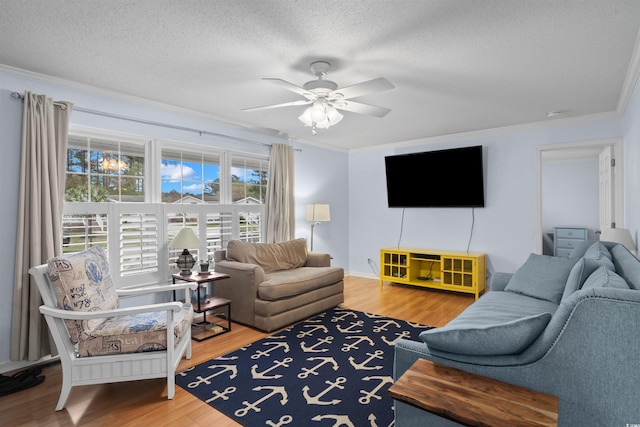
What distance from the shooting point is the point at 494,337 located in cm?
135

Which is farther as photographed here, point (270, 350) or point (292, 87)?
point (270, 350)

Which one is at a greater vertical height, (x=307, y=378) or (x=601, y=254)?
(x=601, y=254)

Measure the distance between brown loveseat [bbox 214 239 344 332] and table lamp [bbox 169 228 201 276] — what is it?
40cm

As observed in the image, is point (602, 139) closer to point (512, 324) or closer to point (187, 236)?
point (512, 324)

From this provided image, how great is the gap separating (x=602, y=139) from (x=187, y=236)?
16.5 ft

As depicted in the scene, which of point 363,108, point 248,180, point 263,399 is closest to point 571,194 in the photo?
point 363,108

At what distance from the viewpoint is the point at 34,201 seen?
279cm

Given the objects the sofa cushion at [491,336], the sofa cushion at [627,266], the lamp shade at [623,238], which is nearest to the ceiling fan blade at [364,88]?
the sofa cushion at [491,336]

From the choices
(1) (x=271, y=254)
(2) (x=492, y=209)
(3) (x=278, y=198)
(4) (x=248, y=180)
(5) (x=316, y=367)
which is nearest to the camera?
(5) (x=316, y=367)

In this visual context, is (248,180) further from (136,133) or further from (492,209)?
(492,209)

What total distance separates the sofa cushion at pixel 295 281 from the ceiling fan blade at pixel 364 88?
6.45 feet

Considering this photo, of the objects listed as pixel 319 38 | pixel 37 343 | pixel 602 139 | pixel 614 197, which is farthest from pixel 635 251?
pixel 37 343

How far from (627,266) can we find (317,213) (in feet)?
12.5

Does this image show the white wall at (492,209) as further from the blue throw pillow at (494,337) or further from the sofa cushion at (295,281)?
the blue throw pillow at (494,337)
